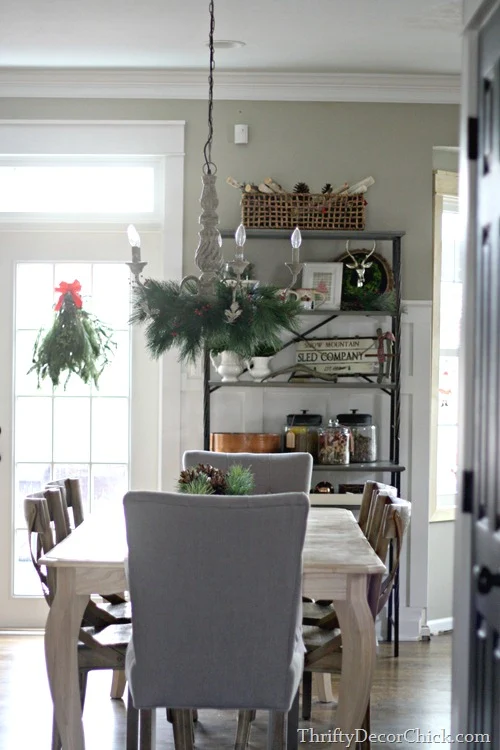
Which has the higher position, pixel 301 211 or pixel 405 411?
pixel 301 211

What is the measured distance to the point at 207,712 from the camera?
Result: 3742 mm

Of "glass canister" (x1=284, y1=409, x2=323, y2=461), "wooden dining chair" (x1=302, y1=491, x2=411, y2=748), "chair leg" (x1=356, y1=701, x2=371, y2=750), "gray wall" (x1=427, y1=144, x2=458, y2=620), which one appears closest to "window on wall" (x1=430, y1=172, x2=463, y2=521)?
"gray wall" (x1=427, y1=144, x2=458, y2=620)

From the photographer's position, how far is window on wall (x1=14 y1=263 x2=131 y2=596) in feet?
16.1

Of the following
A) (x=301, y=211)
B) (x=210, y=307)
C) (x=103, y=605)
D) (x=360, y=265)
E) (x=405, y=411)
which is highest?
(x=301, y=211)

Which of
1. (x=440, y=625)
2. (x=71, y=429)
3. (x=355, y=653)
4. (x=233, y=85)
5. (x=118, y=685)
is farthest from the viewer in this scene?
(x=440, y=625)

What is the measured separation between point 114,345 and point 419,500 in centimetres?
182

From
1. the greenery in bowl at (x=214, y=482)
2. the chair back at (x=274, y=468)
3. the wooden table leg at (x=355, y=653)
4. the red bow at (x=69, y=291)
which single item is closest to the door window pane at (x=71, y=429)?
A: the red bow at (x=69, y=291)

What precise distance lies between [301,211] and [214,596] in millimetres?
2643

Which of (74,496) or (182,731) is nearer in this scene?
(182,731)

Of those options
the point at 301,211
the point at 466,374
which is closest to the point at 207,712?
the point at 466,374

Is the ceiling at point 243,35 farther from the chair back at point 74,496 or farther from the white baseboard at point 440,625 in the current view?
the white baseboard at point 440,625

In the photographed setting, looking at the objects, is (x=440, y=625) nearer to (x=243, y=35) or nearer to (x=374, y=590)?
(x=374, y=590)

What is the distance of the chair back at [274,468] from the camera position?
154 inches

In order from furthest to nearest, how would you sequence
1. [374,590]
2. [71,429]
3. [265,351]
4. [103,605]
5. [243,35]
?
[71,429]
[265,351]
[243,35]
[103,605]
[374,590]
